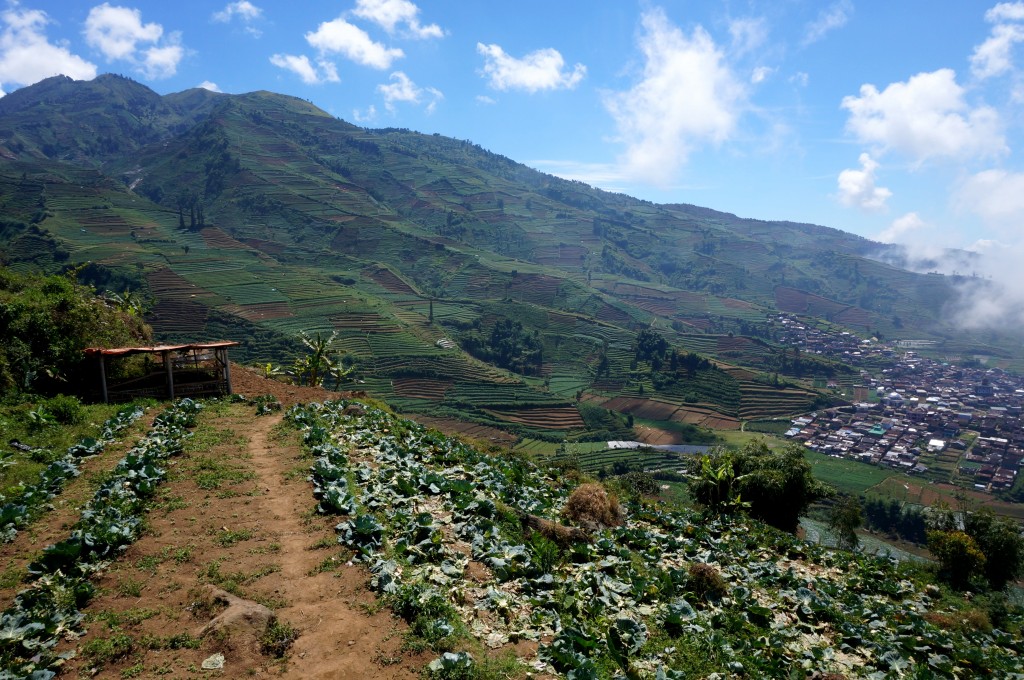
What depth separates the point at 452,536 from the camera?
34.5 feet

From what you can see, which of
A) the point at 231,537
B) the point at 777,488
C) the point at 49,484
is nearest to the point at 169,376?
the point at 49,484

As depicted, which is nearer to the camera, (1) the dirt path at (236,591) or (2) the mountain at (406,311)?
(1) the dirt path at (236,591)

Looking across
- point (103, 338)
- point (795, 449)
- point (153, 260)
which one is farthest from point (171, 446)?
point (153, 260)

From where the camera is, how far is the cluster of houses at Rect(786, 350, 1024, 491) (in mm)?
84938

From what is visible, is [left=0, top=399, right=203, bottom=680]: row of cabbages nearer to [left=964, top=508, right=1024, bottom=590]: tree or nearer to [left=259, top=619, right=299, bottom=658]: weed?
[left=259, top=619, right=299, bottom=658]: weed

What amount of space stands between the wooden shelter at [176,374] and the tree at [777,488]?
74.8 ft

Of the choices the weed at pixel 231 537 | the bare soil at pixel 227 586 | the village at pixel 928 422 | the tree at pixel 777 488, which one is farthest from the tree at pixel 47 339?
the village at pixel 928 422

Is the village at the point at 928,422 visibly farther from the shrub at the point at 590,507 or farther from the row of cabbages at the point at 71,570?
the row of cabbages at the point at 71,570

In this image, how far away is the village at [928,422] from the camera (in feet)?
276

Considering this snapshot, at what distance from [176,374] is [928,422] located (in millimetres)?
132141

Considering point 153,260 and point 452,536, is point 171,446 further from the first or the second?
point 153,260

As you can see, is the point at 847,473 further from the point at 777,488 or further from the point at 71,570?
the point at 71,570

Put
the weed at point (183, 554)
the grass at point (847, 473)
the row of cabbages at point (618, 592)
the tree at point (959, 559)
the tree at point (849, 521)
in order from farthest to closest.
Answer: the grass at point (847, 473) < the tree at point (849, 521) < the tree at point (959, 559) < the weed at point (183, 554) < the row of cabbages at point (618, 592)

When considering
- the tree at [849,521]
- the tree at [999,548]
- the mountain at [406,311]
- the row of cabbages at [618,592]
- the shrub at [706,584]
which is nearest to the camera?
the row of cabbages at [618,592]
